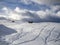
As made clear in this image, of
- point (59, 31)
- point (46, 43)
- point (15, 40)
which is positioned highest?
point (59, 31)

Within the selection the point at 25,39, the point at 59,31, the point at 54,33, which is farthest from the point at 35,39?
the point at 59,31

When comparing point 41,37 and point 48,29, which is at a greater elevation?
point 48,29

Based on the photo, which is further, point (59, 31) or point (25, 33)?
point (59, 31)

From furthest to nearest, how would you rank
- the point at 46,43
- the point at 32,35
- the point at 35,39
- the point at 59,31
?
the point at 59,31
the point at 32,35
the point at 35,39
the point at 46,43

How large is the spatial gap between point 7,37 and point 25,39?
7.28ft

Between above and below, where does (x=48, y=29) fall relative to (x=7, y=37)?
above

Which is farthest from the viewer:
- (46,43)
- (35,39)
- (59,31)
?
(59,31)

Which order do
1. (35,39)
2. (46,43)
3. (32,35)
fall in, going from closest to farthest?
(46,43)
(35,39)
(32,35)

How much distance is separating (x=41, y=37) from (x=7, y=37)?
14.6 feet

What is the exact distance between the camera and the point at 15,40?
19078mm

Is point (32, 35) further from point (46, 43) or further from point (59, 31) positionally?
point (59, 31)

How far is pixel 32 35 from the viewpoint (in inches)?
850

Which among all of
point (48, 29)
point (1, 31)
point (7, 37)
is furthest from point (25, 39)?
point (48, 29)

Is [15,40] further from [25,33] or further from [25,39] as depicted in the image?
[25,33]
